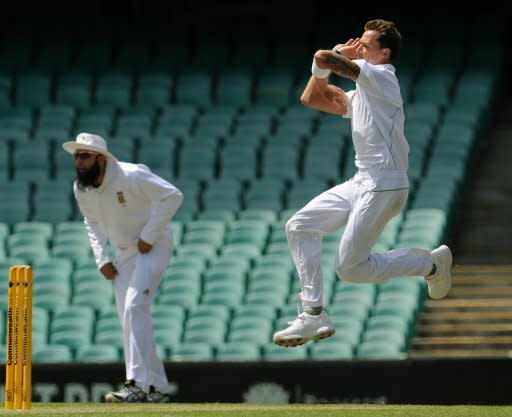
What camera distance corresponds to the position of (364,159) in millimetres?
8578

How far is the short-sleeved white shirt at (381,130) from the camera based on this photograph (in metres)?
8.42

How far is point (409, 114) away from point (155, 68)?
3.52 meters

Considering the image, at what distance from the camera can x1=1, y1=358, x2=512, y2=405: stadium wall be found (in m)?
10.3

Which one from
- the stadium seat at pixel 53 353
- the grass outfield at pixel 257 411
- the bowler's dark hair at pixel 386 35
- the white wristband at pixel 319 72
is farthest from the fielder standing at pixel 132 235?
the stadium seat at pixel 53 353

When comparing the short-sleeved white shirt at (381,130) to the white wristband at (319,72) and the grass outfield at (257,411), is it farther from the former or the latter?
the grass outfield at (257,411)

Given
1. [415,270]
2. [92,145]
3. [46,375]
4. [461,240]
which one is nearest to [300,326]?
[415,270]

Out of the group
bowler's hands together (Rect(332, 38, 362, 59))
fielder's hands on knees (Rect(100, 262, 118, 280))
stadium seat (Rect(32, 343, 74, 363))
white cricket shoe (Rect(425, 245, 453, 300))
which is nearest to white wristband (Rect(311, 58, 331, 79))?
bowler's hands together (Rect(332, 38, 362, 59))

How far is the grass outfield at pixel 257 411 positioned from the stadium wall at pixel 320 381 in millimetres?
1281

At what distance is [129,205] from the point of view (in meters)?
10.2

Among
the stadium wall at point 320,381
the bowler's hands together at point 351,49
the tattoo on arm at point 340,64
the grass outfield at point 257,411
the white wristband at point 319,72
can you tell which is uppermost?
the bowler's hands together at point 351,49

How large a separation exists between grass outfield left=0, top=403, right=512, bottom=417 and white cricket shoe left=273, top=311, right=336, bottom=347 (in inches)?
15.2

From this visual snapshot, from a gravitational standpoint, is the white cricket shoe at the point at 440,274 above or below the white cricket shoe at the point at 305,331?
above

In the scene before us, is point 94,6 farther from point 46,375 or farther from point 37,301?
point 46,375

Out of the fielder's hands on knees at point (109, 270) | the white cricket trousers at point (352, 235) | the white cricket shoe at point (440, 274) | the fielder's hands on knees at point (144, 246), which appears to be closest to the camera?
the white cricket trousers at point (352, 235)
